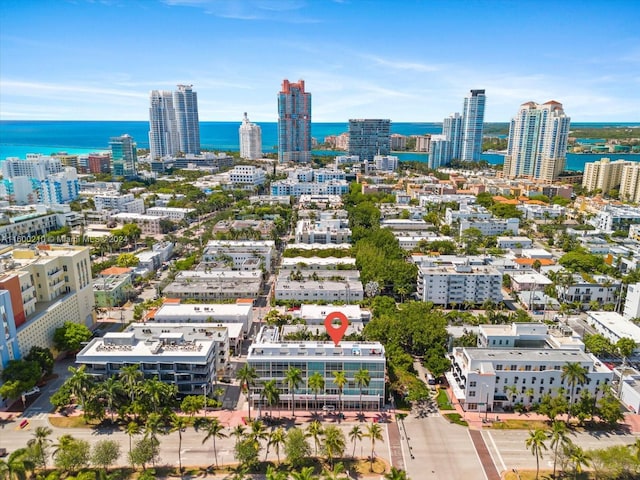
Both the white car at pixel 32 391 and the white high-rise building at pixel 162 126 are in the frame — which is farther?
the white high-rise building at pixel 162 126

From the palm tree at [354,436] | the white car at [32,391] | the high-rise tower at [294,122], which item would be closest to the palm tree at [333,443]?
the palm tree at [354,436]

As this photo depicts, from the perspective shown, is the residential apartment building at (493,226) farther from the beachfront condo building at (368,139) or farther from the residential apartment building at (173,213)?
the beachfront condo building at (368,139)

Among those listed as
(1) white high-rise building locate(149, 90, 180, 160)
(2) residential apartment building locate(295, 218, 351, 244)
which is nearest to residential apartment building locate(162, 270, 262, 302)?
(2) residential apartment building locate(295, 218, 351, 244)

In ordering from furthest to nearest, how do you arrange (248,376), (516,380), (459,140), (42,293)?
(459,140), (42,293), (516,380), (248,376)

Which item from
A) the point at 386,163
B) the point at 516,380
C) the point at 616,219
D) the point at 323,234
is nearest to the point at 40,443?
the point at 516,380

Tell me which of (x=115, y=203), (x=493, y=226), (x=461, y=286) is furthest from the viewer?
(x=115, y=203)

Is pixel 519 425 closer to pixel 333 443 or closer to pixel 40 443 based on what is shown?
A: pixel 333 443

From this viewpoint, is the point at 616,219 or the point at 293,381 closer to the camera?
the point at 293,381
